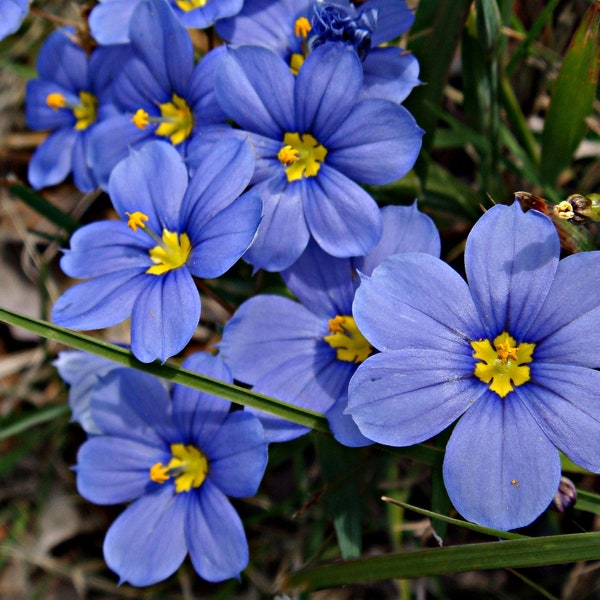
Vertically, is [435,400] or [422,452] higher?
[435,400]

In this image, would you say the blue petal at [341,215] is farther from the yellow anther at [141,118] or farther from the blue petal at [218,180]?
the yellow anther at [141,118]

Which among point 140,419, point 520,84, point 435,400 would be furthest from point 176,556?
point 520,84

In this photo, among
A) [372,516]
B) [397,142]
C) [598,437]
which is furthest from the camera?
[372,516]

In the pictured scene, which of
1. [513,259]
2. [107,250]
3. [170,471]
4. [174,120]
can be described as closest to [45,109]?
[174,120]

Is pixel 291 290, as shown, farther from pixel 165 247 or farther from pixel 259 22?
pixel 259 22

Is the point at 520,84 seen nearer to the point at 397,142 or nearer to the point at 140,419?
the point at 397,142

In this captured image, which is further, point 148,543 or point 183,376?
point 148,543

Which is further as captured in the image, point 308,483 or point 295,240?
point 308,483
